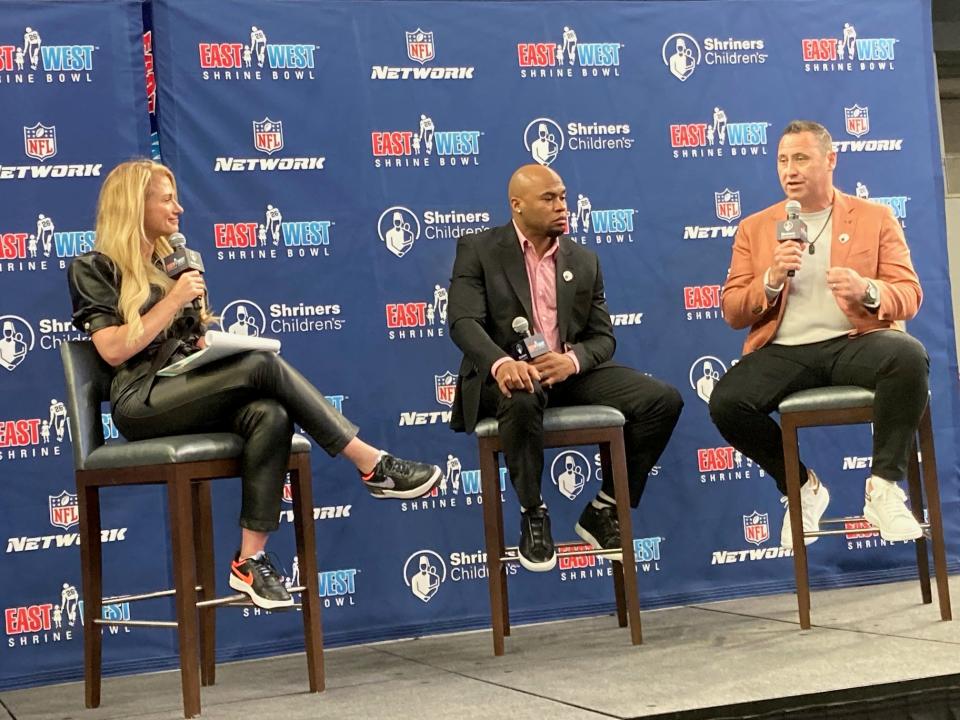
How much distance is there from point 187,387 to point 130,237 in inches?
18.2

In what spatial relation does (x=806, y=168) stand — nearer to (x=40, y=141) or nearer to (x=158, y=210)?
(x=158, y=210)

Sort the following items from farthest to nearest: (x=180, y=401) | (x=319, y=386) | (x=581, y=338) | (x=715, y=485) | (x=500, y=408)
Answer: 1. (x=715, y=485)
2. (x=319, y=386)
3. (x=581, y=338)
4. (x=500, y=408)
5. (x=180, y=401)

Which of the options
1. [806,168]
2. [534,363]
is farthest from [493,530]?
[806,168]

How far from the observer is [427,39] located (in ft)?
15.0

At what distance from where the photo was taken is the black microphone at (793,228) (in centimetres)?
381

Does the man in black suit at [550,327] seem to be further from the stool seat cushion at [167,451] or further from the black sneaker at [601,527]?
the stool seat cushion at [167,451]

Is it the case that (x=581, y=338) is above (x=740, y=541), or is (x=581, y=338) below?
above

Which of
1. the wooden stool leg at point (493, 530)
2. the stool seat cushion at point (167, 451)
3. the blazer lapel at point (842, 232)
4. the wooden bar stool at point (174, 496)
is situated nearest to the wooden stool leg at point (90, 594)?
the wooden bar stool at point (174, 496)

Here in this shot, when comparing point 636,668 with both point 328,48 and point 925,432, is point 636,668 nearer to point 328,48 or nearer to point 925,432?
point 925,432

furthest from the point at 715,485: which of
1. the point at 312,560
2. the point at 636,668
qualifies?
the point at 312,560

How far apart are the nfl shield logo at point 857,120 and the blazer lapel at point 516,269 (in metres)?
1.70

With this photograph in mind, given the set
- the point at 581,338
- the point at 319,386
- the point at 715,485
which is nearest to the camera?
the point at 581,338

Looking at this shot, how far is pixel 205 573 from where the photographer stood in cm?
367

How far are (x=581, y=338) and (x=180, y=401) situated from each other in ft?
4.34
